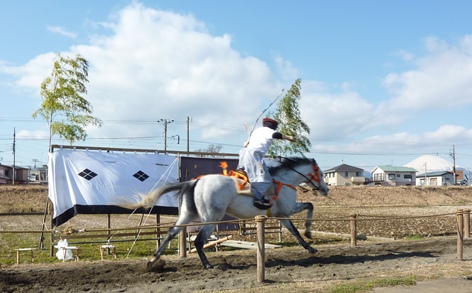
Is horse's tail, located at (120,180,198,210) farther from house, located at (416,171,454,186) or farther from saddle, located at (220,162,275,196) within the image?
house, located at (416,171,454,186)

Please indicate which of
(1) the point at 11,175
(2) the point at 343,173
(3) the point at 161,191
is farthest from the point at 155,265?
(1) the point at 11,175

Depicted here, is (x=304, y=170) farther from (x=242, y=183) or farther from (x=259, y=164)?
(x=242, y=183)

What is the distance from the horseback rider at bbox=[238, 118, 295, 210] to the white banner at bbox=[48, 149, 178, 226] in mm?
4036

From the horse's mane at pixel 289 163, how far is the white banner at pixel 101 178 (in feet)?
12.5

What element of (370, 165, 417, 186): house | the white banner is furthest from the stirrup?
(370, 165, 417, 186): house

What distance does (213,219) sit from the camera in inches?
367

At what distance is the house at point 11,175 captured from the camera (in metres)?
73.9

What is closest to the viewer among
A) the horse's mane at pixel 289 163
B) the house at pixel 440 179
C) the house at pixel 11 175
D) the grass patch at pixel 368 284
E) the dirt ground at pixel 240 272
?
the grass patch at pixel 368 284

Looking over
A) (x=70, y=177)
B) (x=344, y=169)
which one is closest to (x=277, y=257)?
(x=70, y=177)

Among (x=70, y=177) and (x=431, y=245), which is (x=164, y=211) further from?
(x=431, y=245)

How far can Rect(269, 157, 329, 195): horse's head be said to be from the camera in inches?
421

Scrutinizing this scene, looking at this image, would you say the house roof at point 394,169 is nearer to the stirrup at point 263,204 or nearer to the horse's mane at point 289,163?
the horse's mane at point 289,163

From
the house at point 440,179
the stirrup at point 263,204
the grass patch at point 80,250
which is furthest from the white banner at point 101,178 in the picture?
the house at point 440,179

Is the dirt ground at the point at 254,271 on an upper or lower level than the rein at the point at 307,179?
lower
